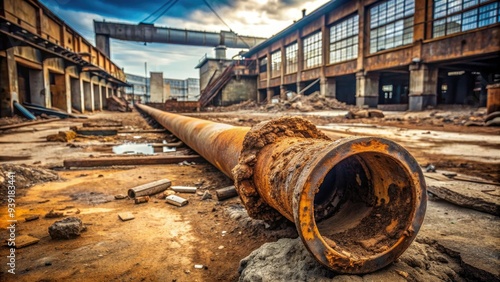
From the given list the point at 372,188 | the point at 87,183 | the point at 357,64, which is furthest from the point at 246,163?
the point at 357,64

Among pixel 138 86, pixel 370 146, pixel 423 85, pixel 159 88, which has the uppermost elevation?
pixel 138 86

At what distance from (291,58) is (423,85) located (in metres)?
12.6

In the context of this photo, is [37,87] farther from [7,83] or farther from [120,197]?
[120,197]

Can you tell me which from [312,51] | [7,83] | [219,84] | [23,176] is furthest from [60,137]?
[219,84]

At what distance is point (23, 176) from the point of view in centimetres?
286

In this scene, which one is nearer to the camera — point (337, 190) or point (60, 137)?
point (337, 190)

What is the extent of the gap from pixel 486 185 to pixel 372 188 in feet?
5.11

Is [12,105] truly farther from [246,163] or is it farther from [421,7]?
[421,7]

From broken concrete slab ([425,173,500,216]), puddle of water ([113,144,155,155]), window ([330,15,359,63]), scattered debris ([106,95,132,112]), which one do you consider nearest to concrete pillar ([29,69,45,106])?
scattered debris ([106,95,132,112])

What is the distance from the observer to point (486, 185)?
2250 mm

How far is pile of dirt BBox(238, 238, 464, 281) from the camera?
1127 millimetres

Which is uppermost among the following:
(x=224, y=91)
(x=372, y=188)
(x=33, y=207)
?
(x=224, y=91)

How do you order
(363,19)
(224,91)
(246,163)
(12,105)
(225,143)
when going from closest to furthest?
1. (246,163)
2. (225,143)
3. (12,105)
4. (363,19)
5. (224,91)

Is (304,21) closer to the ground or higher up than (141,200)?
higher up
